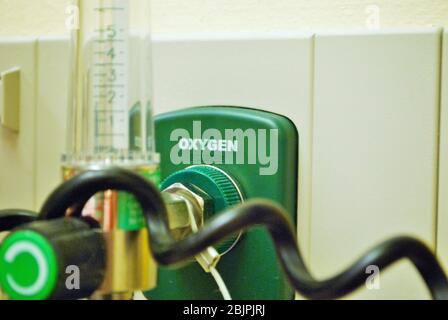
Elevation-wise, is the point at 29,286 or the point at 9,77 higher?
the point at 9,77

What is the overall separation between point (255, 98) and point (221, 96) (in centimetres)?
2

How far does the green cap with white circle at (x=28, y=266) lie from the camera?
0.22 metres

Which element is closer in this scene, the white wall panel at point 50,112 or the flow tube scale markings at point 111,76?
the flow tube scale markings at point 111,76

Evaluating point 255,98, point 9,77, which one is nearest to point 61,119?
point 9,77

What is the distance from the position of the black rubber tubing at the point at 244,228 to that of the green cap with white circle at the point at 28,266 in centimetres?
2

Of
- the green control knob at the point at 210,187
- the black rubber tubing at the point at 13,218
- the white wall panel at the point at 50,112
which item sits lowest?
the black rubber tubing at the point at 13,218

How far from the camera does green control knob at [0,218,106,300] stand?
224 millimetres

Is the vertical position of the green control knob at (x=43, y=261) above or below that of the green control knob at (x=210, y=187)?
below

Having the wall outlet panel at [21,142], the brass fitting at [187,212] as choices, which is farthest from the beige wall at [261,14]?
the brass fitting at [187,212]

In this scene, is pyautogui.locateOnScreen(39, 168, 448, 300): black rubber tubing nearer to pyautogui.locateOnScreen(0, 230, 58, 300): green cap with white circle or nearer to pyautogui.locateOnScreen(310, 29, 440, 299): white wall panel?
pyautogui.locateOnScreen(0, 230, 58, 300): green cap with white circle

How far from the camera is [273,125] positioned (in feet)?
1.18

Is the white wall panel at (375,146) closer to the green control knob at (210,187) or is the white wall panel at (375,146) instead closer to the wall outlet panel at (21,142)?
the green control knob at (210,187)

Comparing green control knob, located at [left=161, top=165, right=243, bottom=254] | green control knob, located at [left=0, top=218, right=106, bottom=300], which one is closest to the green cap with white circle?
green control knob, located at [left=0, top=218, right=106, bottom=300]

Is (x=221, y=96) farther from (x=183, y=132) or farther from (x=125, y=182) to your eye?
(x=125, y=182)
